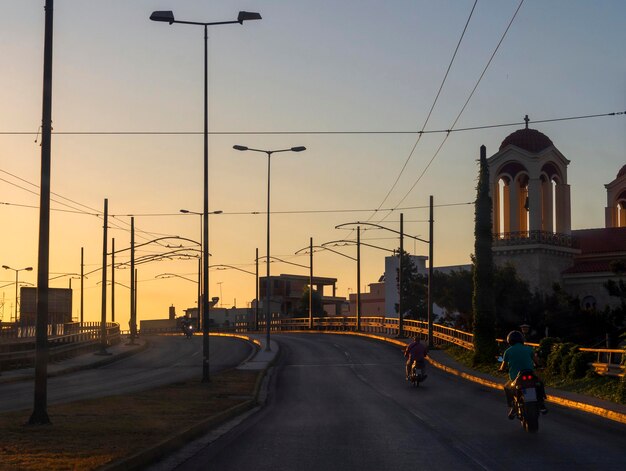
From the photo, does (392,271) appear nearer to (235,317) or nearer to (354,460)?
(235,317)

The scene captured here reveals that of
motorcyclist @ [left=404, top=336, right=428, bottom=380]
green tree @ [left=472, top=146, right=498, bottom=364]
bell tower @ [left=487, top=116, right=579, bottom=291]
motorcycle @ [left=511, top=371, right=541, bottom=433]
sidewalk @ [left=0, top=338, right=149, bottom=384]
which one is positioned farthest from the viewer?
bell tower @ [left=487, top=116, right=579, bottom=291]

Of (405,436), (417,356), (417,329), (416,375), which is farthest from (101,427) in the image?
(417,329)

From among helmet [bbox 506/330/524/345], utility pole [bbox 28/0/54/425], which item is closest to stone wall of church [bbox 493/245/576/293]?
helmet [bbox 506/330/524/345]

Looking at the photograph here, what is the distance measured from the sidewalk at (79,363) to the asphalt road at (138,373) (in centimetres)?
66

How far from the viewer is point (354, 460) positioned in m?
13.2

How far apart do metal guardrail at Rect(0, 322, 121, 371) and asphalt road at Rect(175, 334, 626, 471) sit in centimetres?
2507

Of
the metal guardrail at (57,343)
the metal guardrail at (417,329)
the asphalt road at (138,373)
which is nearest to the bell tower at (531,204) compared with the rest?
the metal guardrail at (417,329)

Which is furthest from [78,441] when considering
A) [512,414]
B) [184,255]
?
[184,255]

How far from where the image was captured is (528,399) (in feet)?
55.7

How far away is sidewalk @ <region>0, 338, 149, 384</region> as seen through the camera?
44384 mm

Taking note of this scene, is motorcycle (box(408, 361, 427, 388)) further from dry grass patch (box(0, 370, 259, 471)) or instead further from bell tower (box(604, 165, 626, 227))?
bell tower (box(604, 165, 626, 227))

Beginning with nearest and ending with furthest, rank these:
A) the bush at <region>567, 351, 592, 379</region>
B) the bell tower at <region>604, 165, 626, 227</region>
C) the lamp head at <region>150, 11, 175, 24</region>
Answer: the bush at <region>567, 351, 592, 379</region>
the lamp head at <region>150, 11, 175, 24</region>
the bell tower at <region>604, 165, 626, 227</region>

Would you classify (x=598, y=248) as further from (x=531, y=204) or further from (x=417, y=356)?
(x=417, y=356)

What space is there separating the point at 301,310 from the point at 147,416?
124 metres
